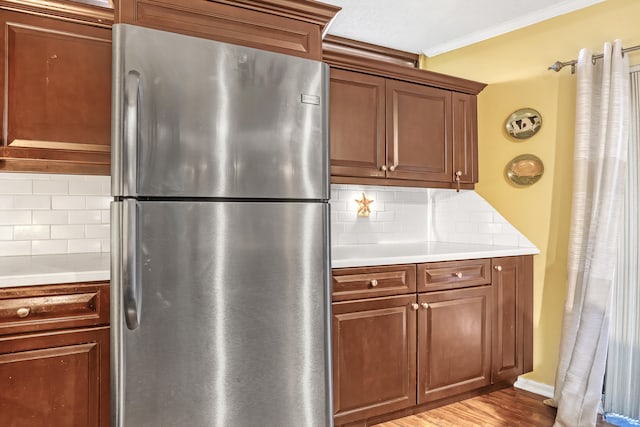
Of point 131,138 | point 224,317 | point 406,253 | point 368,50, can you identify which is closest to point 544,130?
point 406,253

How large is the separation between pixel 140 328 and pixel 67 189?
115 centimetres

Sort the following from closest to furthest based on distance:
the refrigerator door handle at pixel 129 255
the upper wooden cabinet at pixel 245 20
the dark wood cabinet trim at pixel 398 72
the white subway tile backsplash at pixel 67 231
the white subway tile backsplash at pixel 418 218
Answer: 1. the refrigerator door handle at pixel 129 255
2. the upper wooden cabinet at pixel 245 20
3. the white subway tile backsplash at pixel 67 231
4. the dark wood cabinet trim at pixel 398 72
5. the white subway tile backsplash at pixel 418 218

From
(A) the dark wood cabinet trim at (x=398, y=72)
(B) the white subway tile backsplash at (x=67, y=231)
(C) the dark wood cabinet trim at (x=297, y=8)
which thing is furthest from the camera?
(A) the dark wood cabinet trim at (x=398, y=72)

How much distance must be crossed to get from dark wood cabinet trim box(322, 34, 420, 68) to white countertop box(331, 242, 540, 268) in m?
1.34

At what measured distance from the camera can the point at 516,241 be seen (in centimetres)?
305

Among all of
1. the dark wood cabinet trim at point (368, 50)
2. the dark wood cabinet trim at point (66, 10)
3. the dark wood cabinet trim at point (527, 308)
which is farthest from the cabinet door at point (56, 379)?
the dark wood cabinet trim at point (527, 308)

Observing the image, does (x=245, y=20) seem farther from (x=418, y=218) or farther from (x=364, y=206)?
(x=418, y=218)

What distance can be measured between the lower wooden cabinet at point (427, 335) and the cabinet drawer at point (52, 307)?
105 cm

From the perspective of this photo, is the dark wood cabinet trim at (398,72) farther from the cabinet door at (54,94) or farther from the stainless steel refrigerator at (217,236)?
the cabinet door at (54,94)

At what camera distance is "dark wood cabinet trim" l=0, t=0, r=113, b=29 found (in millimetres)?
1892

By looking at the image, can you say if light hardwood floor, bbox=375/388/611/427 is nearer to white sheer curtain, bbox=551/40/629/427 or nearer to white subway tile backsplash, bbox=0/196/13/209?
white sheer curtain, bbox=551/40/629/427

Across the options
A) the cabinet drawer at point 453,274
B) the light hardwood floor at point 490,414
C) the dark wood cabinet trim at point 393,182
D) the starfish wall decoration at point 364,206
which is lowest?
the light hardwood floor at point 490,414

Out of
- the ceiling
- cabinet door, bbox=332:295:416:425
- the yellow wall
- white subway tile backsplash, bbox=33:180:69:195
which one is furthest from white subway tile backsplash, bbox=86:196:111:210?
the yellow wall

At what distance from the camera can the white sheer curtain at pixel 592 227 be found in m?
2.44
